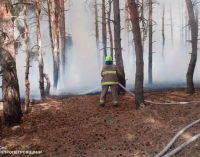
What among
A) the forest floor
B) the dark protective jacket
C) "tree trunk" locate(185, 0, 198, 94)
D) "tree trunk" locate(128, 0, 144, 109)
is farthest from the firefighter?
"tree trunk" locate(185, 0, 198, 94)

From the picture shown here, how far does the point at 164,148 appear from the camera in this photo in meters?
4.06

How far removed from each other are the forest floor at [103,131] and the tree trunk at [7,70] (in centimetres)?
44

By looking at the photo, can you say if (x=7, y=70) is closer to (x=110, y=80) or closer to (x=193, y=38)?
(x=110, y=80)

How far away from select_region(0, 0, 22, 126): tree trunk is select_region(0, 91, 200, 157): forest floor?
0.44 m

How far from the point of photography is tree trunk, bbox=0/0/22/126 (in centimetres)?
600

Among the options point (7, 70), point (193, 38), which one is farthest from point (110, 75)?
point (193, 38)

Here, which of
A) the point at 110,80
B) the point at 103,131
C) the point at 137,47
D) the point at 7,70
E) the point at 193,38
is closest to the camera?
the point at 103,131

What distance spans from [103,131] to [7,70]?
3418 mm

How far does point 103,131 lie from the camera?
18.4 ft

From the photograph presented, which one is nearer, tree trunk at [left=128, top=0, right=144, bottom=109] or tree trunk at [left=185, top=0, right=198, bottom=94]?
tree trunk at [left=128, top=0, right=144, bottom=109]

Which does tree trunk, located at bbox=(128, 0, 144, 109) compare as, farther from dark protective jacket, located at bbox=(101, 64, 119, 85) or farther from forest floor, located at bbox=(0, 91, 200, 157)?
dark protective jacket, located at bbox=(101, 64, 119, 85)

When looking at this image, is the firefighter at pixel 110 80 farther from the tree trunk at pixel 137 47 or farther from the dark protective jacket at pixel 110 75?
the tree trunk at pixel 137 47

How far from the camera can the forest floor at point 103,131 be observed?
4455 millimetres

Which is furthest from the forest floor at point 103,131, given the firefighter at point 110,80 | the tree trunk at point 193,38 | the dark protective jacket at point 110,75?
the tree trunk at point 193,38
